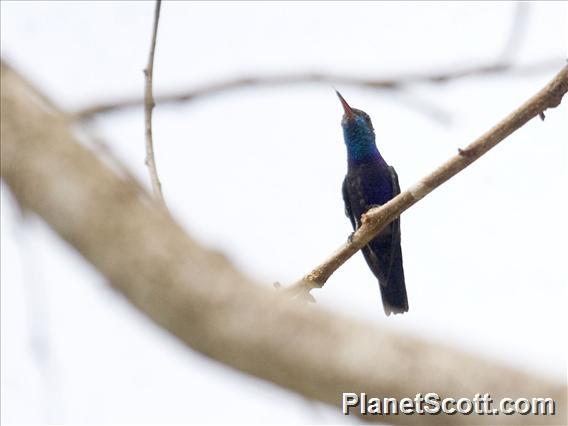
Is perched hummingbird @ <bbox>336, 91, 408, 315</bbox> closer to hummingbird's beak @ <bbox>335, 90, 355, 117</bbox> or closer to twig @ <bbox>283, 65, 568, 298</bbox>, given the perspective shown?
hummingbird's beak @ <bbox>335, 90, 355, 117</bbox>

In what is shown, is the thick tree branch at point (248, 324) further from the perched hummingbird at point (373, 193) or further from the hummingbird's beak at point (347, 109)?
the hummingbird's beak at point (347, 109)

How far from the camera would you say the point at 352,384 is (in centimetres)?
135

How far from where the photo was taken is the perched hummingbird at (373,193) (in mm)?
7449

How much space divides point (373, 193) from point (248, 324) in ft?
21.8

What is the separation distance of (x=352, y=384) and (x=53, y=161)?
2.10 feet

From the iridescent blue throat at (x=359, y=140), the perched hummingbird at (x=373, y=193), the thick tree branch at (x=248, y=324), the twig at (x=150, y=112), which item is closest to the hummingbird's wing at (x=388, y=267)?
the perched hummingbird at (x=373, y=193)

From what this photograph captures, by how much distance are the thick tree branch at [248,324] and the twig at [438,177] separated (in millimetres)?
2265

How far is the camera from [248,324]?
4.37ft

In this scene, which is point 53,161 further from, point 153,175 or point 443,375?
point 153,175

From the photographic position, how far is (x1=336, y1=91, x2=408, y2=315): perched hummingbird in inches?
293

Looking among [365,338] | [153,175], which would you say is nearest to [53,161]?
[365,338]

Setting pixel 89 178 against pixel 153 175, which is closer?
pixel 89 178

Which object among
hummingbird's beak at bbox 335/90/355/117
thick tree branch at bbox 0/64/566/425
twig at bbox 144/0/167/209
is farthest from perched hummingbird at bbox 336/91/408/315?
thick tree branch at bbox 0/64/566/425

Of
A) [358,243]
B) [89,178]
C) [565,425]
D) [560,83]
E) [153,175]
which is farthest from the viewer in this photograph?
[358,243]
